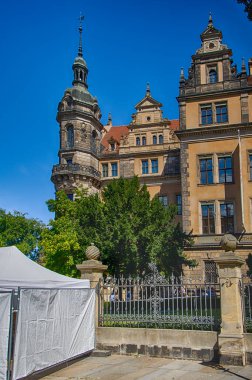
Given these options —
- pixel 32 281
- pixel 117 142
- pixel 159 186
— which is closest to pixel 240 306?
pixel 32 281

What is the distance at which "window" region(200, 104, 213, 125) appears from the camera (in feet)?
104

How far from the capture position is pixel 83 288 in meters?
11.3

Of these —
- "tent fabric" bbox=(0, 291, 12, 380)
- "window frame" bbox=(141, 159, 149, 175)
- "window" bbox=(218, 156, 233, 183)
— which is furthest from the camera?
"window frame" bbox=(141, 159, 149, 175)

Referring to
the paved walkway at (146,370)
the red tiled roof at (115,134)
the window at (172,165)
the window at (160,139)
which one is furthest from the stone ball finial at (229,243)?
the red tiled roof at (115,134)

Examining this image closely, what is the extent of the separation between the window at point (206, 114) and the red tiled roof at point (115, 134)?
1389 centimetres

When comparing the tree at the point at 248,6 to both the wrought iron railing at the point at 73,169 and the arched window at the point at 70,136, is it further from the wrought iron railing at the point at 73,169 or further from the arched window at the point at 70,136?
the arched window at the point at 70,136

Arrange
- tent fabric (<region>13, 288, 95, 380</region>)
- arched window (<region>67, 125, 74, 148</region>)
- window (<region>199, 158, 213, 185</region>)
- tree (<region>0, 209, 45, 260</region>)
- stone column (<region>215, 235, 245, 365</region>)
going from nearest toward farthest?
tent fabric (<region>13, 288, 95, 380</region>)
stone column (<region>215, 235, 245, 365</region>)
window (<region>199, 158, 213, 185</region>)
arched window (<region>67, 125, 74, 148</region>)
tree (<region>0, 209, 45, 260</region>)

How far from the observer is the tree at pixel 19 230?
4921 centimetres

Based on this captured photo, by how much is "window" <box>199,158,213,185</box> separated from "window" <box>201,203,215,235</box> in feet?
5.90

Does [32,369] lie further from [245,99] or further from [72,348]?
[245,99]

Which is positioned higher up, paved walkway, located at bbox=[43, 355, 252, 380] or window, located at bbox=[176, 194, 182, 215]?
window, located at bbox=[176, 194, 182, 215]

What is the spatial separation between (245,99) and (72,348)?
2505 cm

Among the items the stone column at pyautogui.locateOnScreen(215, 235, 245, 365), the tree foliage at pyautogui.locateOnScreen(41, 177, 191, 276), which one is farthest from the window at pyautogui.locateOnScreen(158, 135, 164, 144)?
the stone column at pyautogui.locateOnScreen(215, 235, 245, 365)

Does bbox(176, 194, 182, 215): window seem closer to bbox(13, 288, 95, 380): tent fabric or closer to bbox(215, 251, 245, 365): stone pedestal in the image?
bbox(13, 288, 95, 380): tent fabric
